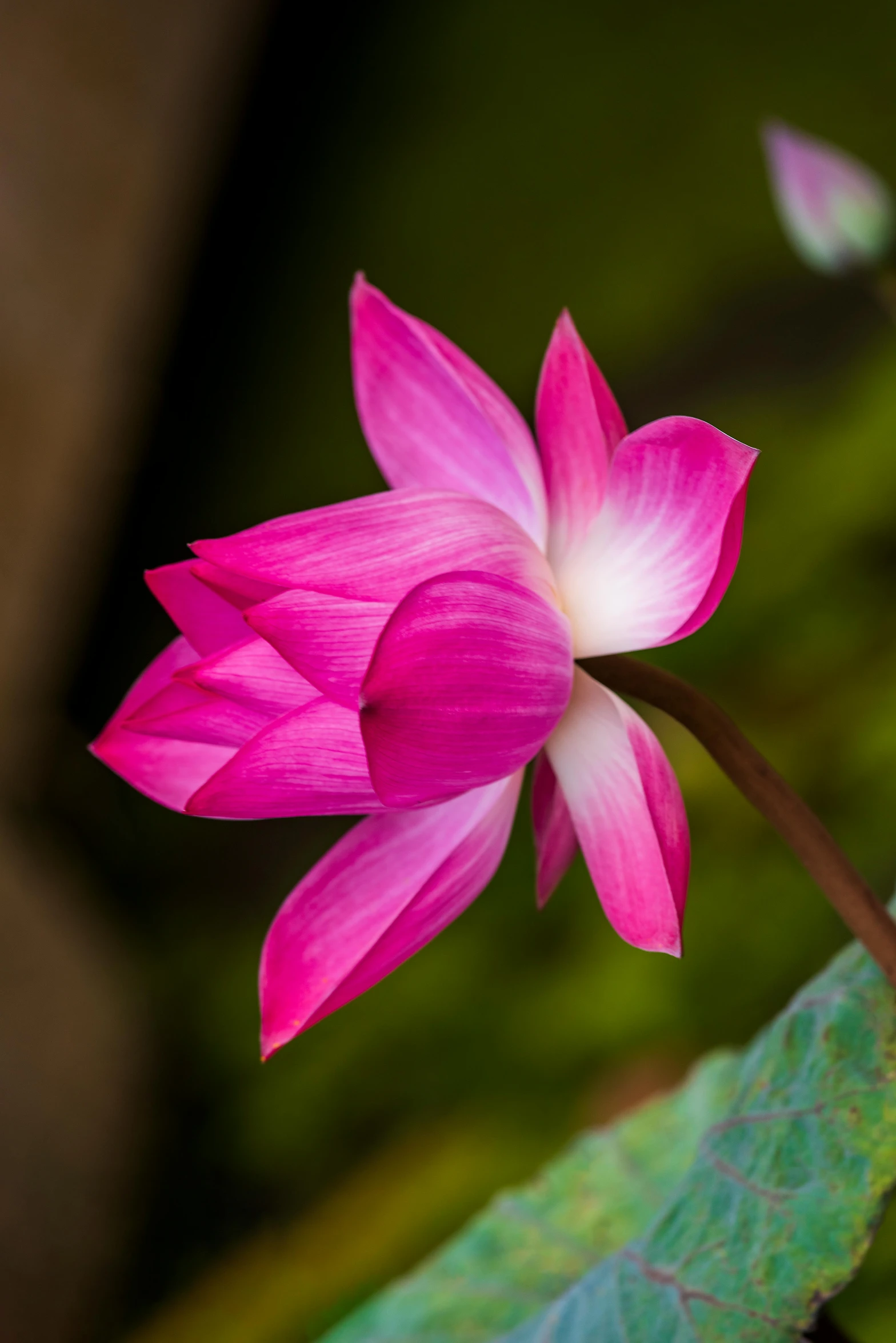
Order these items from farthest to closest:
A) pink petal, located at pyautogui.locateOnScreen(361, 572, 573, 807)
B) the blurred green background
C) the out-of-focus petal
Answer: the blurred green background, the out-of-focus petal, pink petal, located at pyautogui.locateOnScreen(361, 572, 573, 807)

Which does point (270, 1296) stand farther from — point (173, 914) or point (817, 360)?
point (817, 360)

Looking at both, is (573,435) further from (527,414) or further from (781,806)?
(527,414)

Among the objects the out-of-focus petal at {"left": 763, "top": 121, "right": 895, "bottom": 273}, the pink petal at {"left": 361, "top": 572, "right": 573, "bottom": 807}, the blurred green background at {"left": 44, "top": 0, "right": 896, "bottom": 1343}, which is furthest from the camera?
the blurred green background at {"left": 44, "top": 0, "right": 896, "bottom": 1343}

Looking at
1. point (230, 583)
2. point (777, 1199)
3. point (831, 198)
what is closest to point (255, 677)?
point (230, 583)

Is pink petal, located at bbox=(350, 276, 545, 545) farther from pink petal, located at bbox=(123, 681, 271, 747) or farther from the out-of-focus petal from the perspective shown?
the out-of-focus petal

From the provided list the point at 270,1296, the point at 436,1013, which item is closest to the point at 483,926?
the point at 436,1013

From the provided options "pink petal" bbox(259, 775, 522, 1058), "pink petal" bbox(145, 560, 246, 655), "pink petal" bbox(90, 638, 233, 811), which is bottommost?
"pink petal" bbox(259, 775, 522, 1058)

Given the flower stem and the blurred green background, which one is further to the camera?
the blurred green background

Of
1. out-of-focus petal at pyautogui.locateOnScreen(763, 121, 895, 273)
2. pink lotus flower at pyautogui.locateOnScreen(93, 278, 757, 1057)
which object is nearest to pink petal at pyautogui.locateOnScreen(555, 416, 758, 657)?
pink lotus flower at pyautogui.locateOnScreen(93, 278, 757, 1057)
